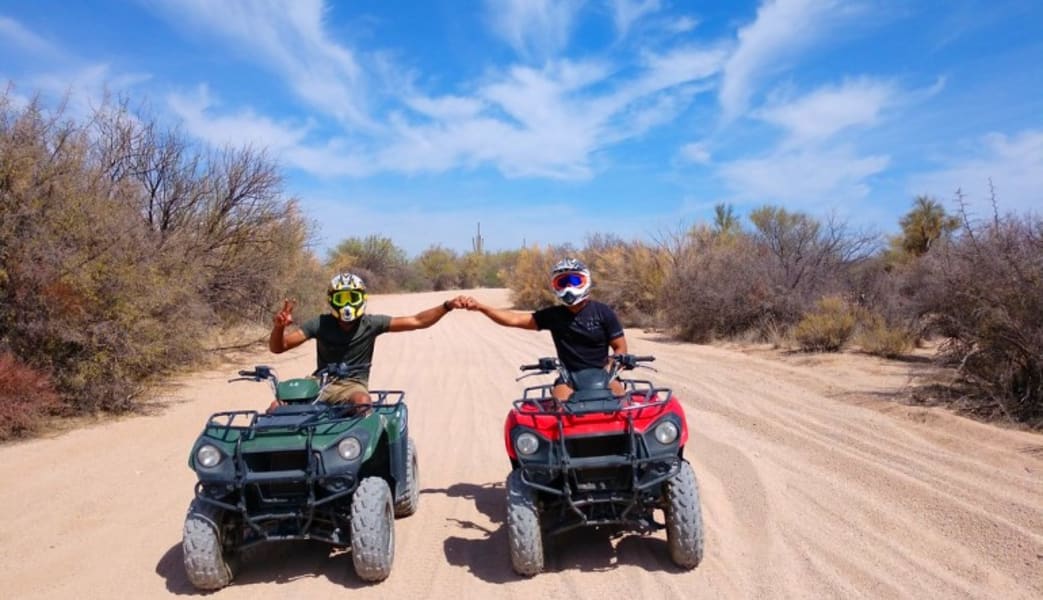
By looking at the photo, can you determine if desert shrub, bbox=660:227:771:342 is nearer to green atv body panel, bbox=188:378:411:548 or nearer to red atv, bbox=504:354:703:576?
red atv, bbox=504:354:703:576

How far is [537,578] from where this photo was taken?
4602 mm

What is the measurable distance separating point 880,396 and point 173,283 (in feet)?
33.0

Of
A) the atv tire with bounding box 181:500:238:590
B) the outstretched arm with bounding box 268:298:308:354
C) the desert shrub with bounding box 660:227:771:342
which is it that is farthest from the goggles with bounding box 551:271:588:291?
the desert shrub with bounding box 660:227:771:342

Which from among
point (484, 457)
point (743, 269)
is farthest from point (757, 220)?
point (484, 457)

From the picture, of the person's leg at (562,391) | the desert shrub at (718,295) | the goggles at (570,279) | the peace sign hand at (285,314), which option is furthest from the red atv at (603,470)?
the desert shrub at (718,295)

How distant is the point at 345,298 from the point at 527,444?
1991 mm

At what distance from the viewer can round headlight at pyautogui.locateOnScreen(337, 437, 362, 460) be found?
14.5 feet

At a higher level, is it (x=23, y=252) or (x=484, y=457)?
(x=23, y=252)

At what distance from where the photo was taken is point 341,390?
568 cm

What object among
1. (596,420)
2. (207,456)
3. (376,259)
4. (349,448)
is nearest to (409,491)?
(349,448)

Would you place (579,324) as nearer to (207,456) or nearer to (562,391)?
(562,391)

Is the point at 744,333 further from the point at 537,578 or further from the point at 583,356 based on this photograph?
the point at 537,578

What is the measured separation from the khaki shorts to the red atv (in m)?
1.51

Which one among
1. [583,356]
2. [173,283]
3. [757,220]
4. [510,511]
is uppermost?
[757,220]
